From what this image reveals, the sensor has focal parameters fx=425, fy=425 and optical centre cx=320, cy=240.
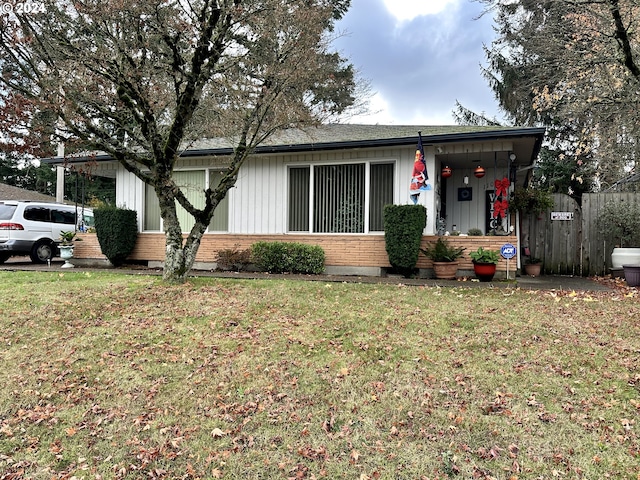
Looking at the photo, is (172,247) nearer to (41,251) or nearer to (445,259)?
(445,259)

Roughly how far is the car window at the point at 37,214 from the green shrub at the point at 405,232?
31.7 ft

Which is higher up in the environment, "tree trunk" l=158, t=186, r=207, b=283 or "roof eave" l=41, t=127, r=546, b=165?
"roof eave" l=41, t=127, r=546, b=165

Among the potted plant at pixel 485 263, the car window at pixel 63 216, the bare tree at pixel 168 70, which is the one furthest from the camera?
the car window at pixel 63 216

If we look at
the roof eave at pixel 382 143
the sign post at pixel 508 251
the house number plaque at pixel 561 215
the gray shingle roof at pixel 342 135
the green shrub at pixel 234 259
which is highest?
the gray shingle roof at pixel 342 135

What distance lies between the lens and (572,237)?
35.2 feet

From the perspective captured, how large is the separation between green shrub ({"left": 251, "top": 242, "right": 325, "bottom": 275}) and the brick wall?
0.35 metres

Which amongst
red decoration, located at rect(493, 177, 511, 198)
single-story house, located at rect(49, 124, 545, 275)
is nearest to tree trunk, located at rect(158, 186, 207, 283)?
single-story house, located at rect(49, 124, 545, 275)

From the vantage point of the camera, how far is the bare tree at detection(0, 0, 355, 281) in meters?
5.97

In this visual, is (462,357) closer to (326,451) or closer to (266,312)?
(326,451)

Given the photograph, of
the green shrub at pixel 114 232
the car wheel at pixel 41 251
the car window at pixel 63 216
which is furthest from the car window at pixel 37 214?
the green shrub at pixel 114 232

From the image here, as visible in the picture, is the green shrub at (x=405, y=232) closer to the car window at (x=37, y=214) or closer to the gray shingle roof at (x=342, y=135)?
the gray shingle roof at (x=342, y=135)

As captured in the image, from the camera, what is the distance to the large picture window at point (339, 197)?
9531 millimetres

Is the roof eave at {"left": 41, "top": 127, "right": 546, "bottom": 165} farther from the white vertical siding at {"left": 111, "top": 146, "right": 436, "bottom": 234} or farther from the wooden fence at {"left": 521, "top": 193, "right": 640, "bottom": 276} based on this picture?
the wooden fence at {"left": 521, "top": 193, "right": 640, "bottom": 276}

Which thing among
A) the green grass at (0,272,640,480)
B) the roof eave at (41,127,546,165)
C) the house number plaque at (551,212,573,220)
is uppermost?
the roof eave at (41,127,546,165)
